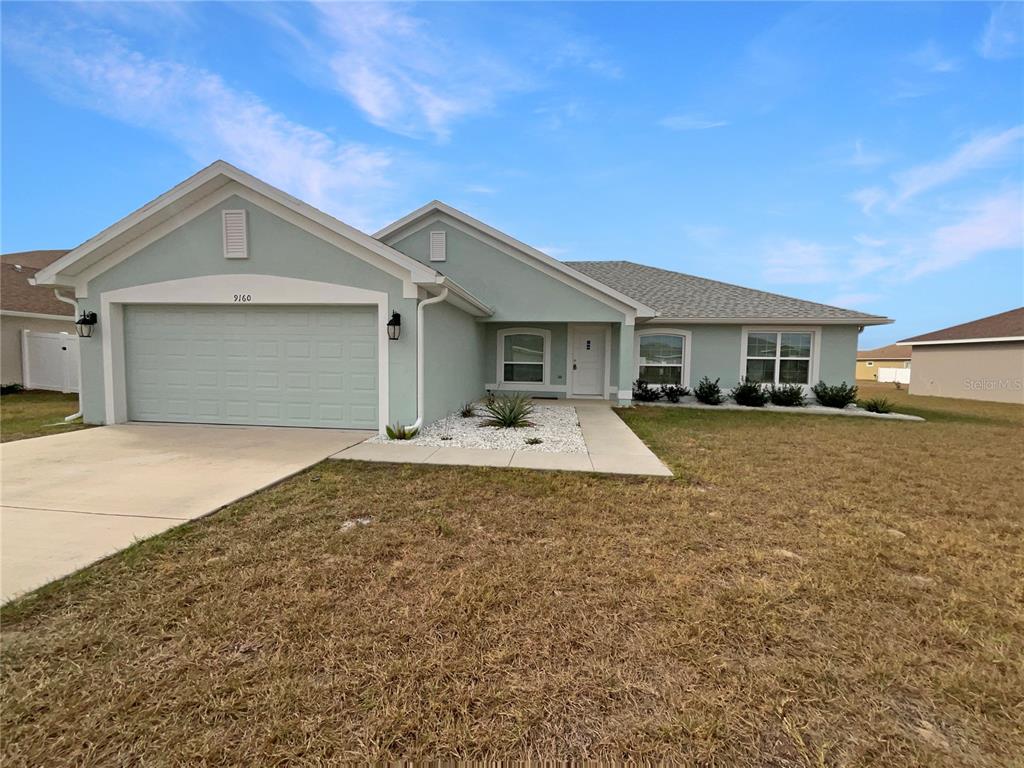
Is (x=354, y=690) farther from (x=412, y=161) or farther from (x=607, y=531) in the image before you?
(x=412, y=161)

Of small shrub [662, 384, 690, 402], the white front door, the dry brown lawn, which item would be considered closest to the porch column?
the white front door

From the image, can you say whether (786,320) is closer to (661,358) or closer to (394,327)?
(661,358)

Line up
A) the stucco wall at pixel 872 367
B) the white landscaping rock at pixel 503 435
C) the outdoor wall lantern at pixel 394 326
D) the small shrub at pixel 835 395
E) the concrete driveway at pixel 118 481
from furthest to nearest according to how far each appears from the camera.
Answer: the stucco wall at pixel 872 367, the small shrub at pixel 835 395, the outdoor wall lantern at pixel 394 326, the white landscaping rock at pixel 503 435, the concrete driveway at pixel 118 481

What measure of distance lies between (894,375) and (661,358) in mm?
36025

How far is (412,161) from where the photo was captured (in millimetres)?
14805

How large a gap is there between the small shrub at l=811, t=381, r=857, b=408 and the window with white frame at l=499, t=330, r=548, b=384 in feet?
27.8

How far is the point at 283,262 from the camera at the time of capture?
7.89 meters

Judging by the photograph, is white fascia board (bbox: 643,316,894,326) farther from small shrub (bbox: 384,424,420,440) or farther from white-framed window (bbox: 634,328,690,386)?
small shrub (bbox: 384,424,420,440)

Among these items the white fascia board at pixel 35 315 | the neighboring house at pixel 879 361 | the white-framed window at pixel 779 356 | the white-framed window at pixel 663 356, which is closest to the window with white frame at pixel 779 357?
the white-framed window at pixel 779 356

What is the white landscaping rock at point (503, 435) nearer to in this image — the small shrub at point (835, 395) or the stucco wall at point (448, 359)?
the stucco wall at point (448, 359)

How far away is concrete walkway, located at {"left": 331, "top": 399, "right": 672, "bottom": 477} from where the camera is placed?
5.99m

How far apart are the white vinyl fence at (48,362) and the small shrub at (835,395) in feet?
78.2

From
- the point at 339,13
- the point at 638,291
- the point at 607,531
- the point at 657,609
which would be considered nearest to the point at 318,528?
the point at 607,531

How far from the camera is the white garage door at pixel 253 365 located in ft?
26.6
